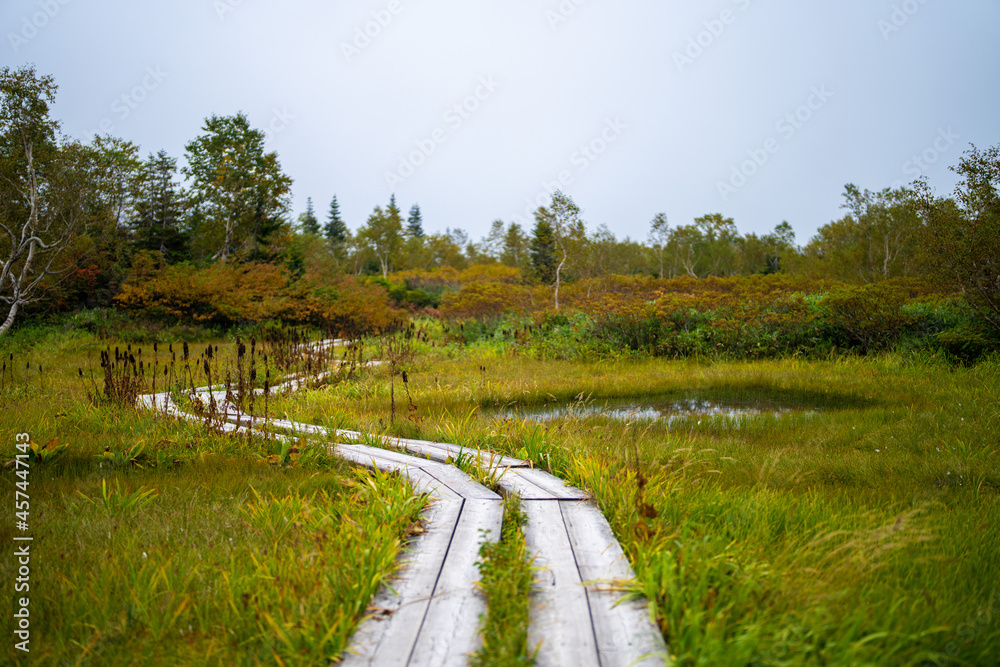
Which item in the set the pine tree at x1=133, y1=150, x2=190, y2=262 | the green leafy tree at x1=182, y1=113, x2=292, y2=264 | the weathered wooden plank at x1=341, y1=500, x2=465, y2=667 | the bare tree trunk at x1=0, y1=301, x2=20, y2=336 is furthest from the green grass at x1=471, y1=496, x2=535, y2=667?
the pine tree at x1=133, y1=150, x2=190, y2=262

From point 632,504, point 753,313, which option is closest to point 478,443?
point 632,504

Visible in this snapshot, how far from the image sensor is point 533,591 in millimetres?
2111

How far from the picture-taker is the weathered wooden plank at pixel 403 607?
69.2 inches

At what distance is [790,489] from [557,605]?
2.17 metres

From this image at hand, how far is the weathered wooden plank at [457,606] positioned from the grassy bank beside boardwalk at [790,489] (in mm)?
634

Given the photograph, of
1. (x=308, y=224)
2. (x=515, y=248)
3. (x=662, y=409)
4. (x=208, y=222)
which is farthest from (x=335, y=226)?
(x=662, y=409)

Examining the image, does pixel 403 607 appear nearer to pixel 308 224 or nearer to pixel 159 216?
pixel 159 216

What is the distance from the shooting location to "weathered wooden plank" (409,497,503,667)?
1.75 meters

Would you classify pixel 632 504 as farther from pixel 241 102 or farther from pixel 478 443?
pixel 241 102

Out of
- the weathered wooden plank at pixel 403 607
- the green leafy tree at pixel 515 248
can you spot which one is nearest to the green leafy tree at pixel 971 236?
the weathered wooden plank at pixel 403 607

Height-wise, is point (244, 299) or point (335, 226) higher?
point (335, 226)

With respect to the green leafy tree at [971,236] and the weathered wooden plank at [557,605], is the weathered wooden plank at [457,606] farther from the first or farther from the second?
the green leafy tree at [971,236]

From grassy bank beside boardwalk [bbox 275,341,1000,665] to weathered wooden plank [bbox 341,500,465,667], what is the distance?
2.73ft

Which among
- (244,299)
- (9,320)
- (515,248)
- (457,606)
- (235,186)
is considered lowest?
(457,606)
